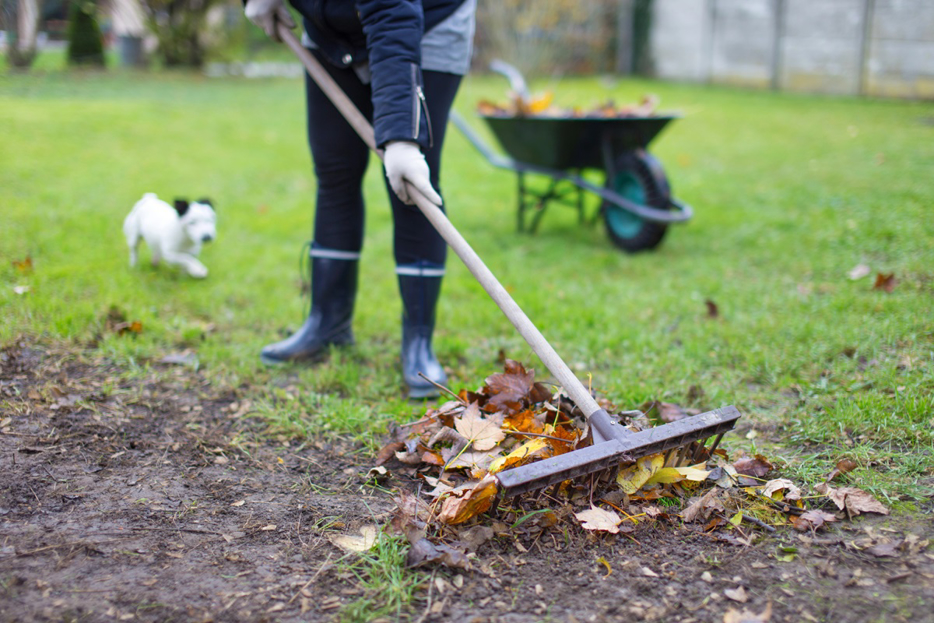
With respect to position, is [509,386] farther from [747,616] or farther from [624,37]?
[624,37]

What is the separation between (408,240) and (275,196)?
307cm

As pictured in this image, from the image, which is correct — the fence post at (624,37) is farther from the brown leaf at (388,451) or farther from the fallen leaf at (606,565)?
the fallen leaf at (606,565)

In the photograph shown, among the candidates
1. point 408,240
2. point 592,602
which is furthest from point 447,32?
point 592,602

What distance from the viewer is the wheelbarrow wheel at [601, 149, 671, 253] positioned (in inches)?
156

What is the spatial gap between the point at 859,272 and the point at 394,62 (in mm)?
2498

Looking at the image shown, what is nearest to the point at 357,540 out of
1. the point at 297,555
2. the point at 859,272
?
the point at 297,555

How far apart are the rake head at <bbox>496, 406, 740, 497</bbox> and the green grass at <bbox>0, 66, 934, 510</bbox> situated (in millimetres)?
327

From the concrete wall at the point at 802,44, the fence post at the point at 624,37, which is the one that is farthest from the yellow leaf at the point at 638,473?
the fence post at the point at 624,37

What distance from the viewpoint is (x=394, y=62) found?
209cm

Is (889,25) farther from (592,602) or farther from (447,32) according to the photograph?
(592,602)

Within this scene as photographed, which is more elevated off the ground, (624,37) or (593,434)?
(624,37)

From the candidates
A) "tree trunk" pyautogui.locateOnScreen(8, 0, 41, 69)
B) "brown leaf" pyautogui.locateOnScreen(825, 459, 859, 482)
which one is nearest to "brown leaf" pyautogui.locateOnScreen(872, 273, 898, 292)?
"brown leaf" pyautogui.locateOnScreen(825, 459, 859, 482)

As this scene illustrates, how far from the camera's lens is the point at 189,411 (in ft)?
7.64

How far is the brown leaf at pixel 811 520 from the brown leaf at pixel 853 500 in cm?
5
